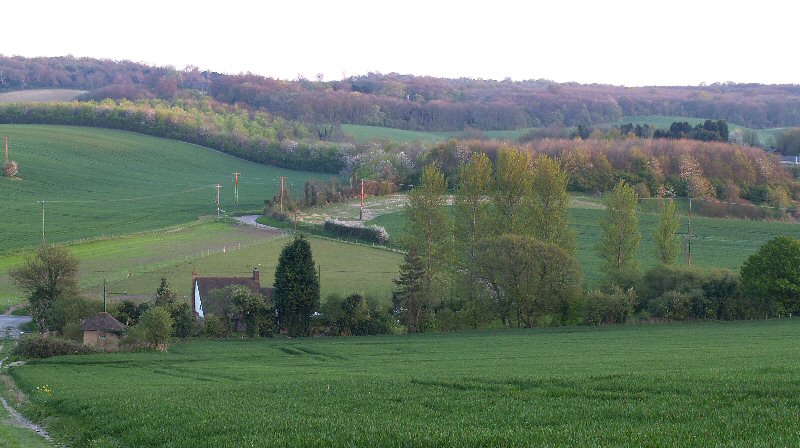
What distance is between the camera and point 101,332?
52.4m

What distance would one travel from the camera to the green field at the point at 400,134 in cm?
15788

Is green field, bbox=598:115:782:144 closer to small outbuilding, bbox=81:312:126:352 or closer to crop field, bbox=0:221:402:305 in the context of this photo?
crop field, bbox=0:221:402:305

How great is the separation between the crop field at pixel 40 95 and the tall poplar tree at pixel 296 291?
121750 millimetres

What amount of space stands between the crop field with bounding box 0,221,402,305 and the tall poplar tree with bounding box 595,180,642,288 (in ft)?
54.2

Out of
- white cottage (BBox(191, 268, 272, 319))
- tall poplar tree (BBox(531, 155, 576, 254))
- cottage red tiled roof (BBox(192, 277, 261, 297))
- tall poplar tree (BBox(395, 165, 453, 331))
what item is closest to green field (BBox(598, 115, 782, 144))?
tall poplar tree (BBox(531, 155, 576, 254))

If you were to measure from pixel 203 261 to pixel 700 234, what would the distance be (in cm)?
4748

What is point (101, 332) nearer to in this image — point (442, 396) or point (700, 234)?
point (442, 396)

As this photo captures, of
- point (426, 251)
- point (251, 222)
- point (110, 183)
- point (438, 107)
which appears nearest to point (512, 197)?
point (426, 251)

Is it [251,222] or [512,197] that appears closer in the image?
[512,197]

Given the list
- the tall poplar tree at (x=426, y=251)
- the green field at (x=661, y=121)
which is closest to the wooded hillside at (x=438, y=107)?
the green field at (x=661, y=121)

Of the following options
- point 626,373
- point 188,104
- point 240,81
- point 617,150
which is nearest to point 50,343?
point 626,373

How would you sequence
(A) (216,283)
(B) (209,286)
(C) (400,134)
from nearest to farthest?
(B) (209,286), (A) (216,283), (C) (400,134)

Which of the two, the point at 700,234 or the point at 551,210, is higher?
the point at 551,210

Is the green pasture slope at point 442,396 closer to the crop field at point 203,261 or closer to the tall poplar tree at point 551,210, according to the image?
the tall poplar tree at point 551,210
